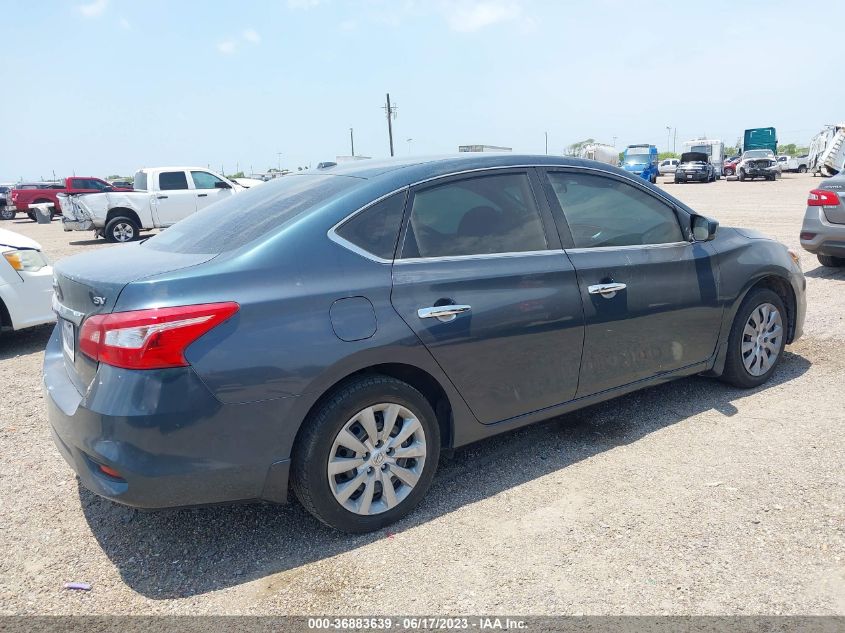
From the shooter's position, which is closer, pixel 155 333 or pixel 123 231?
pixel 155 333

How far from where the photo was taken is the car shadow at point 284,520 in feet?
9.08

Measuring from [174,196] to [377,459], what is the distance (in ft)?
50.5

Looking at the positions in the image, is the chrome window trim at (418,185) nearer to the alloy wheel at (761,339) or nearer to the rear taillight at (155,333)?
the rear taillight at (155,333)

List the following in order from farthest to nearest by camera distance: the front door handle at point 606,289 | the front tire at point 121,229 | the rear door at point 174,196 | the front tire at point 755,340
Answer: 1. the rear door at point 174,196
2. the front tire at point 121,229
3. the front tire at point 755,340
4. the front door handle at point 606,289

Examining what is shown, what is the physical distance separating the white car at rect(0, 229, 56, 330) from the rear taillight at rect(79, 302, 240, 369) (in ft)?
13.3

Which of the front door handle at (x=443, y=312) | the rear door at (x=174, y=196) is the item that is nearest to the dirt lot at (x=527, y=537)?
the front door handle at (x=443, y=312)

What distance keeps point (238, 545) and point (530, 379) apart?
1629 millimetres

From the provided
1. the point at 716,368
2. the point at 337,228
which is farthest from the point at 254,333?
the point at 716,368

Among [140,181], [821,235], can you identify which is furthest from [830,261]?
[140,181]

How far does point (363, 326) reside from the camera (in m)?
2.78

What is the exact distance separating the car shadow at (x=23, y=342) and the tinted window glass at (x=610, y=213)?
17.4ft

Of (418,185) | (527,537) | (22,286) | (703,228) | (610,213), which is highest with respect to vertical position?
(418,185)

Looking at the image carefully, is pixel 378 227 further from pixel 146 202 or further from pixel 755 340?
pixel 146 202

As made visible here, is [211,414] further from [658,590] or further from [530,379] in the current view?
[658,590]
